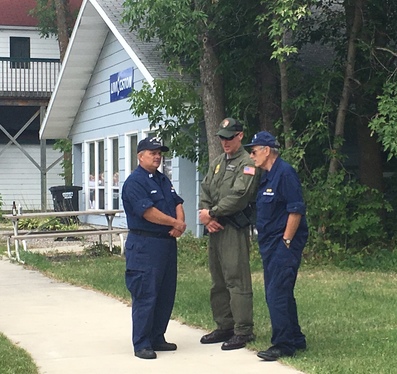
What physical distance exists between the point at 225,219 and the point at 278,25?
5528mm

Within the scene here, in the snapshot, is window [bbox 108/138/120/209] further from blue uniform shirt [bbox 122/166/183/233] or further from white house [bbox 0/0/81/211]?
blue uniform shirt [bbox 122/166/183/233]

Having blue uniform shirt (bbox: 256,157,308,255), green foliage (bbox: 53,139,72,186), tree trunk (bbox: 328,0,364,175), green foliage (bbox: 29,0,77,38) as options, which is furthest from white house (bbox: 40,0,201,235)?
blue uniform shirt (bbox: 256,157,308,255)

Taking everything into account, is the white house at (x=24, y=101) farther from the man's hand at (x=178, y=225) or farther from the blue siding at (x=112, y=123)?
the man's hand at (x=178, y=225)

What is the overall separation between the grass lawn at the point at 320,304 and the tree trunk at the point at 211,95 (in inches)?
74.8

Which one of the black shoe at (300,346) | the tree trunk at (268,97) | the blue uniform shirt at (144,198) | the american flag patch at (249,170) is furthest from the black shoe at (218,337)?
the tree trunk at (268,97)

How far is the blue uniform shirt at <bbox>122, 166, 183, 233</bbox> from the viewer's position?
830 cm

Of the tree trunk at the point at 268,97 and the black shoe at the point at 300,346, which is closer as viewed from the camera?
the black shoe at the point at 300,346

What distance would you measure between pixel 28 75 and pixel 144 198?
88.6ft

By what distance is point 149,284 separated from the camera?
27.3 feet

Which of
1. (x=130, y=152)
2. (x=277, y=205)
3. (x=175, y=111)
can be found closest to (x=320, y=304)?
(x=277, y=205)

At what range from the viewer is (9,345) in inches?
343

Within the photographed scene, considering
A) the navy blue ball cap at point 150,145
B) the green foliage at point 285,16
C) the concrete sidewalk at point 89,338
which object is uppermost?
the green foliage at point 285,16

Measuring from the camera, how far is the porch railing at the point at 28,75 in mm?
33969

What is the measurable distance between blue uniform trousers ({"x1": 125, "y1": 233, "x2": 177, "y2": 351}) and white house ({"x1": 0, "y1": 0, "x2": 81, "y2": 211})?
24446 millimetres
